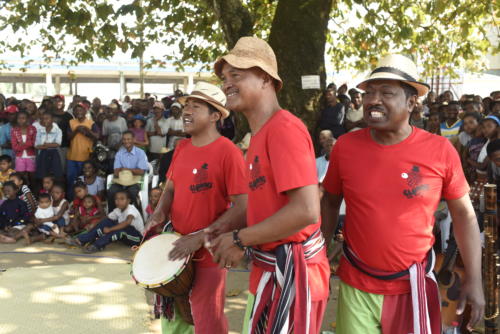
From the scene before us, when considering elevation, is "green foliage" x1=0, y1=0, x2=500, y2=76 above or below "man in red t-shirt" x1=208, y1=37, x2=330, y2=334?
above

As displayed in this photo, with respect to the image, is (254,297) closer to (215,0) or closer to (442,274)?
(442,274)

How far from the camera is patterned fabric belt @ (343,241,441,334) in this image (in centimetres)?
253

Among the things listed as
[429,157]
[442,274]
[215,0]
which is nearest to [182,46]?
[215,0]

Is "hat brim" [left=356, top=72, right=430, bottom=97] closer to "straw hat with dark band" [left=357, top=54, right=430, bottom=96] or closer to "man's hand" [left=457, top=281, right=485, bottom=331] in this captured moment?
"straw hat with dark band" [left=357, top=54, right=430, bottom=96]

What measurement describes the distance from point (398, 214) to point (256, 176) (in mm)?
722

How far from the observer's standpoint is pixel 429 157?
2.57m

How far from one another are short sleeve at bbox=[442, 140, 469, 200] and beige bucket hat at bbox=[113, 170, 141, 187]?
7.00 m

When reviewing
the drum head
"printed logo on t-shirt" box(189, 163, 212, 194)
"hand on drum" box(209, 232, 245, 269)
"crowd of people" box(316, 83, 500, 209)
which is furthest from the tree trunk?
"hand on drum" box(209, 232, 245, 269)

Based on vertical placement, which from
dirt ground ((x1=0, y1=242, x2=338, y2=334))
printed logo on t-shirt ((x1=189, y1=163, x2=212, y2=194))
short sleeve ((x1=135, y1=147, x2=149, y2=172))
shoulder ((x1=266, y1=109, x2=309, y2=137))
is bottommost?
dirt ground ((x1=0, y1=242, x2=338, y2=334))

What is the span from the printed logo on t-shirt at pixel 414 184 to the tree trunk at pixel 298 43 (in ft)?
Answer: 15.1

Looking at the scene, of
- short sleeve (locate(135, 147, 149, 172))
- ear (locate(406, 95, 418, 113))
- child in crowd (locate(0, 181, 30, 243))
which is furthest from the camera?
short sleeve (locate(135, 147, 149, 172))

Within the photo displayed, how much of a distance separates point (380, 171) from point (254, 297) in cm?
84

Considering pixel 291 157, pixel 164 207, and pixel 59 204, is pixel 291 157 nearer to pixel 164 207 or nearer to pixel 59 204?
pixel 164 207

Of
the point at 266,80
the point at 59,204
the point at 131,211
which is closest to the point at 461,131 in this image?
the point at 131,211
